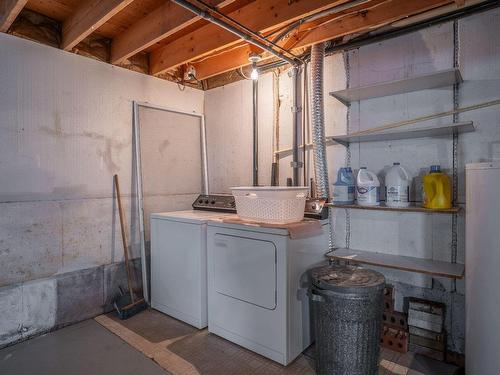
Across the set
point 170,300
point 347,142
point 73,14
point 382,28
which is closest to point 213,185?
point 170,300

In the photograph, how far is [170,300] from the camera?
273 cm

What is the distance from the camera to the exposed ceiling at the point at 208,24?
6.71 ft

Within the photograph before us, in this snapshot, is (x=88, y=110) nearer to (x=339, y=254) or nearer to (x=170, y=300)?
(x=170, y=300)

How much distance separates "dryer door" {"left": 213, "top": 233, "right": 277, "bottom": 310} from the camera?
6.73 feet

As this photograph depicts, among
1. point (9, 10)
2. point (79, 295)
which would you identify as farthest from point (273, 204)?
point (9, 10)

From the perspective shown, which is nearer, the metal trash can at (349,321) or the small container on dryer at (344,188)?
the metal trash can at (349,321)

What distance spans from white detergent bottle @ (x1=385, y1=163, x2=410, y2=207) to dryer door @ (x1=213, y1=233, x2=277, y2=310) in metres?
0.90

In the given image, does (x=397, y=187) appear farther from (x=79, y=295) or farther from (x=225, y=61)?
(x=79, y=295)

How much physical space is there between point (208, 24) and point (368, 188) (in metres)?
1.96

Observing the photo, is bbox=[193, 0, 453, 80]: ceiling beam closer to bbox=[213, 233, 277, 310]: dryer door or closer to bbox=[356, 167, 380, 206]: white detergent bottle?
bbox=[356, 167, 380, 206]: white detergent bottle

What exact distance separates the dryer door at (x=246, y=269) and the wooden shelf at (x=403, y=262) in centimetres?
59

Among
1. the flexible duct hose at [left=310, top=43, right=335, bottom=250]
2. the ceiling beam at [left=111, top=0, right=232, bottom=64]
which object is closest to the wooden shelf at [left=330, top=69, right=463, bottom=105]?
the flexible duct hose at [left=310, top=43, right=335, bottom=250]

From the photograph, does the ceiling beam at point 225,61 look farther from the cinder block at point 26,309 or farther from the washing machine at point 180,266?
the cinder block at point 26,309

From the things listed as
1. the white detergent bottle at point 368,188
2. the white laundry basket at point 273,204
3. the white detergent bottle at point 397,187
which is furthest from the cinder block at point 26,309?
the white detergent bottle at point 397,187
